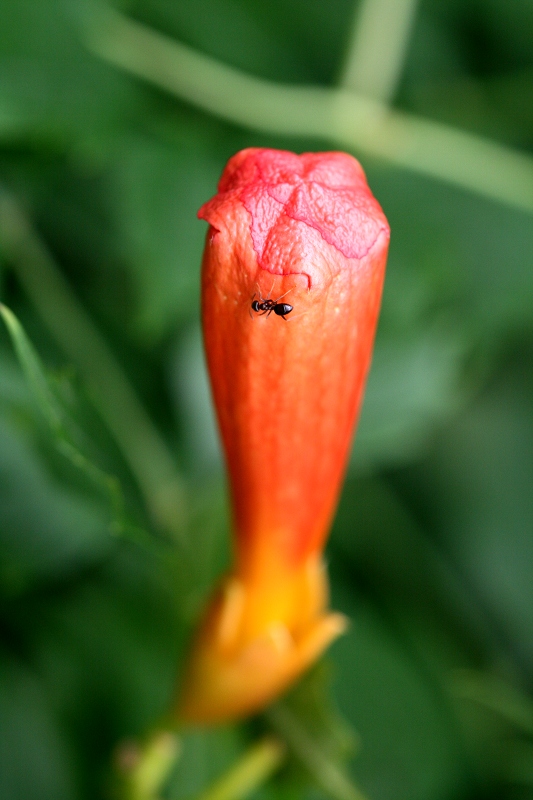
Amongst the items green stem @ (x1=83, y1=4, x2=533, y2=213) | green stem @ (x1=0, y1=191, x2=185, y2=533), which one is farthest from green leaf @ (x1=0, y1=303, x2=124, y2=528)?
green stem @ (x1=83, y1=4, x2=533, y2=213)

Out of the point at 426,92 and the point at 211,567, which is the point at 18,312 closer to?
the point at 211,567

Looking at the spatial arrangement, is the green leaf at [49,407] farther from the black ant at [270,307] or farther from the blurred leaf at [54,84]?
the blurred leaf at [54,84]

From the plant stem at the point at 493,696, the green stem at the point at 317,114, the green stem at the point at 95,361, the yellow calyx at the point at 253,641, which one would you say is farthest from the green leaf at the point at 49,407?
the plant stem at the point at 493,696

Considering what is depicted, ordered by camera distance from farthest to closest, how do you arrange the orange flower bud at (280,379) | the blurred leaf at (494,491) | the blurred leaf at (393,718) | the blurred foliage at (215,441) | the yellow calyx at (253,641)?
the blurred leaf at (494,491) < the blurred leaf at (393,718) < the blurred foliage at (215,441) < the yellow calyx at (253,641) < the orange flower bud at (280,379)

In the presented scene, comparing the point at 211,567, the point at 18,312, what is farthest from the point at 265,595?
the point at 18,312

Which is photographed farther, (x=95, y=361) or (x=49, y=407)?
(x=95, y=361)

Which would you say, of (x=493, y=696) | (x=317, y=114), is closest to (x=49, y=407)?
(x=317, y=114)

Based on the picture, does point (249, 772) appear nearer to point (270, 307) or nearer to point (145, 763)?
point (145, 763)
